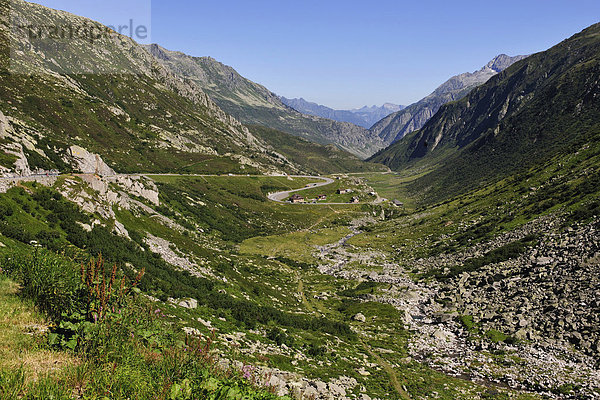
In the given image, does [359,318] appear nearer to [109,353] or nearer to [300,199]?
[109,353]

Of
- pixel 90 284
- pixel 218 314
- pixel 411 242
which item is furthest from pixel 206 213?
pixel 90 284

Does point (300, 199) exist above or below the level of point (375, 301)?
above

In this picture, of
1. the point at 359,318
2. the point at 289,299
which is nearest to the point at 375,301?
the point at 359,318

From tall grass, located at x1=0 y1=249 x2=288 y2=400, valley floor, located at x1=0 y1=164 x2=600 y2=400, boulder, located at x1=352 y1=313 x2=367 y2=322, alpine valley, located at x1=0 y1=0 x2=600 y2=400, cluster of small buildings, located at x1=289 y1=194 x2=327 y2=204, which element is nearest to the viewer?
tall grass, located at x1=0 y1=249 x2=288 y2=400

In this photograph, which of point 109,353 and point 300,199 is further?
point 300,199

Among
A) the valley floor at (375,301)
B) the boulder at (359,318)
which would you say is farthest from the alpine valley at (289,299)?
the boulder at (359,318)

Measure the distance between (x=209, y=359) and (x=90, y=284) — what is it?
3903mm

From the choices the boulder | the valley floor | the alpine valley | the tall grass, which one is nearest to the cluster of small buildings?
the alpine valley

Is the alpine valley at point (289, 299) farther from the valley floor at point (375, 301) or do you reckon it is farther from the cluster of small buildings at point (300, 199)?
the cluster of small buildings at point (300, 199)

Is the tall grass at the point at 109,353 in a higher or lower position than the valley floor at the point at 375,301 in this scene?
higher

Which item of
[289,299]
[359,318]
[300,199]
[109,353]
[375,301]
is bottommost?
[375,301]

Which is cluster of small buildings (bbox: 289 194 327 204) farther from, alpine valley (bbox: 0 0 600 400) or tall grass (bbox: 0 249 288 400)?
tall grass (bbox: 0 249 288 400)

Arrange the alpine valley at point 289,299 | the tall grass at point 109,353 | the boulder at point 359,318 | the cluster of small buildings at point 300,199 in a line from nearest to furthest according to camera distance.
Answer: the tall grass at point 109,353 < the alpine valley at point 289,299 < the boulder at point 359,318 < the cluster of small buildings at point 300,199

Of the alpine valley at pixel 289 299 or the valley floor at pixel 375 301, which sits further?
the valley floor at pixel 375 301
